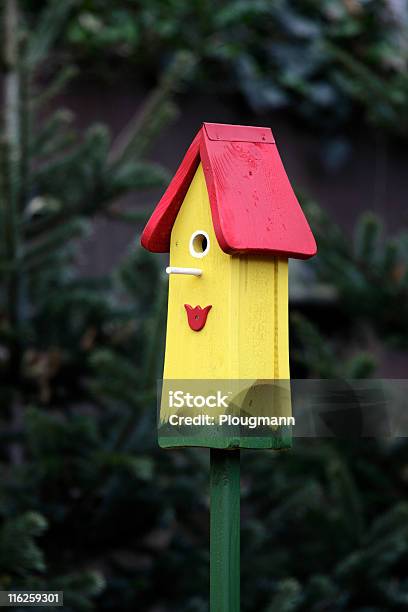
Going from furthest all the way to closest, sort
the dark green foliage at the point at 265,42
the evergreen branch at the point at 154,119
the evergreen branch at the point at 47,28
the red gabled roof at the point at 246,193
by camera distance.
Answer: the dark green foliage at the point at 265,42 → the evergreen branch at the point at 47,28 → the evergreen branch at the point at 154,119 → the red gabled roof at the point at 246,193

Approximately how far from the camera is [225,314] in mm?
1401

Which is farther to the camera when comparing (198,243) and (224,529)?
(198,243)

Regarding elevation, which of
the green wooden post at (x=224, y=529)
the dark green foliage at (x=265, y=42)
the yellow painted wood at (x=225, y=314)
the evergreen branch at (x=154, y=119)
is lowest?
the green wooden post at (x=224, y=529)

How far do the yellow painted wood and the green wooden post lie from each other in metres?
0.10

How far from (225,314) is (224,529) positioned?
320 mm

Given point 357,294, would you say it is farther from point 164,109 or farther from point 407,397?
point 407,397

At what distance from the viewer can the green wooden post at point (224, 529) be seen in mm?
1395

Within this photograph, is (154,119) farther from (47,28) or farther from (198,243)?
(198,243)

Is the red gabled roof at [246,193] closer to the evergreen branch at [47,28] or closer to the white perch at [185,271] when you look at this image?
the white perch at [185,271]

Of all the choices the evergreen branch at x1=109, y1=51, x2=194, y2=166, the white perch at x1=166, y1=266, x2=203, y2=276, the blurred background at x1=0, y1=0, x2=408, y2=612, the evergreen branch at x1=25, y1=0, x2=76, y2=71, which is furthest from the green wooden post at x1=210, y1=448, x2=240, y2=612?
the evergreen branch at x1=25, y1=0, x2=76, y2=71

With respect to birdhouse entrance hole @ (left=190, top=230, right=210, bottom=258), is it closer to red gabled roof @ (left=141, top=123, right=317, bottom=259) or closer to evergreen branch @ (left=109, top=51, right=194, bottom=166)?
red gabled roof @ (left=141, top=123, right=317, bottom=259)

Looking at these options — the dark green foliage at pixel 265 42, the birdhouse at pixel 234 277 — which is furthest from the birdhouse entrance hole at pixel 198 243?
the dark green foliage at pixel 265 42

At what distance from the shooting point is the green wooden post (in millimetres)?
1395

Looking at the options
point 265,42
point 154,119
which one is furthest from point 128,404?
point 265,42
